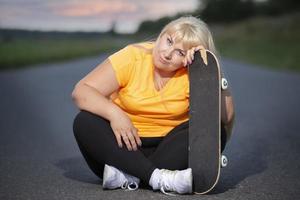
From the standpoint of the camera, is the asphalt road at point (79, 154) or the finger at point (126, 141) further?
the asphalt road at point (79, 154)

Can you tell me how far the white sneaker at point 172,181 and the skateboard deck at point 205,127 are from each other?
4.1 inches

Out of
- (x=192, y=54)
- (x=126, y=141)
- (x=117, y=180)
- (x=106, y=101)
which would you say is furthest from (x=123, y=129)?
(x=192, y=54)

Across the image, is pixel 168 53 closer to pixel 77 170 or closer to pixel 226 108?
pixel 226 108

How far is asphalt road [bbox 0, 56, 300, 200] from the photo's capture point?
3.86 meters

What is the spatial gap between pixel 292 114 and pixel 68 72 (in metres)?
8.35

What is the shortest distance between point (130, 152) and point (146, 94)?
0.33m

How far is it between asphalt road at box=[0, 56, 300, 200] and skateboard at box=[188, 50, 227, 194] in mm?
113

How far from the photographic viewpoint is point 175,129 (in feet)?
12.7

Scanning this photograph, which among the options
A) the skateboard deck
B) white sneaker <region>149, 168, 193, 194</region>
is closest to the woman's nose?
the skateboard deck

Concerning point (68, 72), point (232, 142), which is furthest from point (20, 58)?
point (232, 142)

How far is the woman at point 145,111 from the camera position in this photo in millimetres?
3713

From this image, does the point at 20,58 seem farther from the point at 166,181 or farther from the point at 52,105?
the point at 166,181

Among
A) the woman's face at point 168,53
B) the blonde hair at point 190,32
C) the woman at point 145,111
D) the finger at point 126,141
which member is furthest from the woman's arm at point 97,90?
the blonde hair at point 190,32

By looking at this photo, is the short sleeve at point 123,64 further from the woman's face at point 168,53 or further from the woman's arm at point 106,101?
the woman's face at point 168,53
